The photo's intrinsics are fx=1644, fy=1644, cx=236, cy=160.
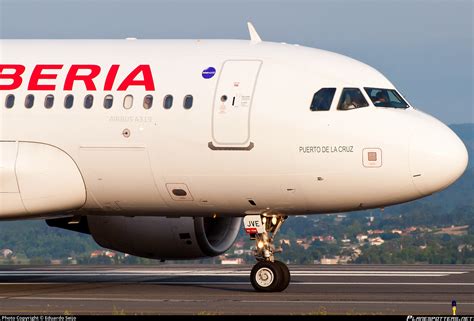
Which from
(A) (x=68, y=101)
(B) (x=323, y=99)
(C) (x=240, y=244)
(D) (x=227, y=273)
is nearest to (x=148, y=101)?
(A) (x=68, y=101)

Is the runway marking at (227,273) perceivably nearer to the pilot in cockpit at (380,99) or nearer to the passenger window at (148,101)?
the pilot in cockpit at (380,99)

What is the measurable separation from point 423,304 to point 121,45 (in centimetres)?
956

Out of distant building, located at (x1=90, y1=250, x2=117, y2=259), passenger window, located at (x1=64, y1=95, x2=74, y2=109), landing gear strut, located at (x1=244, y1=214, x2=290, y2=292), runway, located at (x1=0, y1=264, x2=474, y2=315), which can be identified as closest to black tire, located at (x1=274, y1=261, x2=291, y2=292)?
landing gear strut, located at (x1=244, y1=214, x2=290, y2=292)

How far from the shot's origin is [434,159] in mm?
33406

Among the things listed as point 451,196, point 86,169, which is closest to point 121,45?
point 86,169

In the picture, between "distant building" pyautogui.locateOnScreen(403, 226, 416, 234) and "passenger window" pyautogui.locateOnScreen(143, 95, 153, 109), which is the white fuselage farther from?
"distant building" pyautogui.locateOnScreen(403, 226, 416, 234)

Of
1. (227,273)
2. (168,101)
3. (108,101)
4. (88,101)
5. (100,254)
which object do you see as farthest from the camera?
(100,254)

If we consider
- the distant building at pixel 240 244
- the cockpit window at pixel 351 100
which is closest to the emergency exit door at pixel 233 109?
the cockpit window at pixel 351 100

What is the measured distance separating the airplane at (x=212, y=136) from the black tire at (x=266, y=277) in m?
0.03

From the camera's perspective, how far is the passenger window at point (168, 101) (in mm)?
34906

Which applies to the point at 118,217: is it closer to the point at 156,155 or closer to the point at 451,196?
the point at 156,155

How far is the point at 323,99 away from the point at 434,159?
269 centimetres

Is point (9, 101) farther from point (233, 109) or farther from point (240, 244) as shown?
point (240, 244)

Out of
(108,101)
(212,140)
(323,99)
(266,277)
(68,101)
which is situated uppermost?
(68,101)
